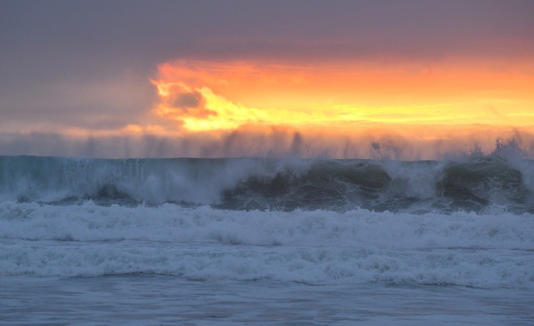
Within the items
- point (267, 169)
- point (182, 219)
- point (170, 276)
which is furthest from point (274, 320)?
point (267, 169)

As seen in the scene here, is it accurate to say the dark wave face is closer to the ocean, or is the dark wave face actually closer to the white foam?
the ocean

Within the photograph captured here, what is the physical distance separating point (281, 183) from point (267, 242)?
30.7ft

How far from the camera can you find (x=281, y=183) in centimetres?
2461

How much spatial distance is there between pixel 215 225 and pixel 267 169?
919cm

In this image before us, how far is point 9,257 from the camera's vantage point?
38.8 ft

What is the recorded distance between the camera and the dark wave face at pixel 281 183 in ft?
73.6

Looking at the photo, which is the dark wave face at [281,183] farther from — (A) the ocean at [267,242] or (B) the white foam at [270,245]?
(B) the white foam at [270,245]

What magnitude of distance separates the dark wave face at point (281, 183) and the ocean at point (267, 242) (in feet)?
0.21

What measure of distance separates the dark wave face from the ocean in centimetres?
6

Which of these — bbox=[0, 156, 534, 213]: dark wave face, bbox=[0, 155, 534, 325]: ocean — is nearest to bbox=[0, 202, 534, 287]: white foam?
bbox=[0, 155, 534, 325]: ocean

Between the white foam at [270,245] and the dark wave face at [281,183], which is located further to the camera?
the dark wave face at [281,183]

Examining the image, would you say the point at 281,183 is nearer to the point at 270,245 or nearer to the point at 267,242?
the point at 267,242

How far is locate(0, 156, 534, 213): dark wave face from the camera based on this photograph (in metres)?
22.4

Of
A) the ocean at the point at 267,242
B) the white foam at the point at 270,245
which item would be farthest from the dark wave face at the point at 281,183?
the white foam at the point at 270,245
